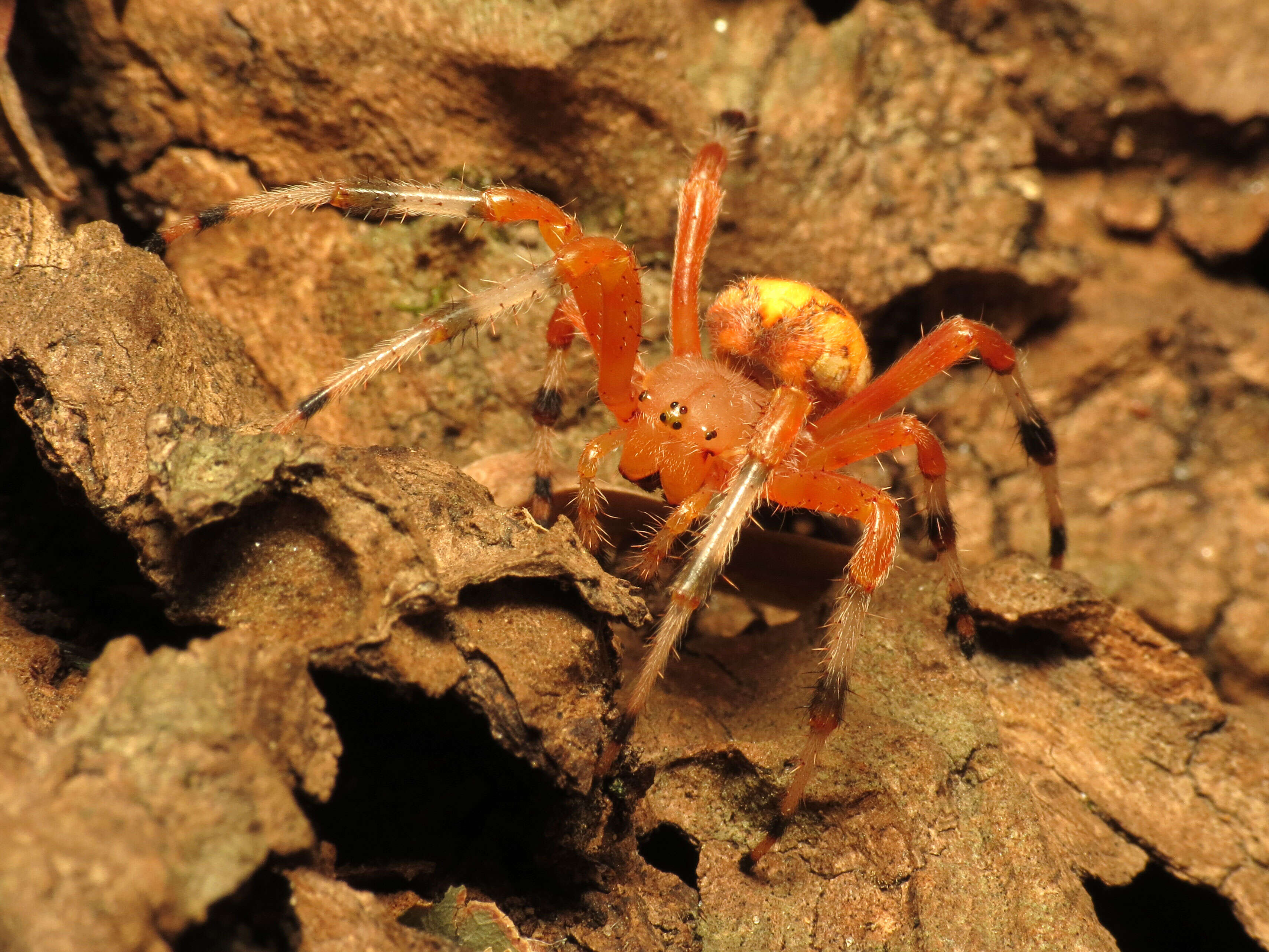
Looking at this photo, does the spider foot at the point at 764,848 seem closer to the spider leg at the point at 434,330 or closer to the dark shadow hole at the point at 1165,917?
the dark shadow hole at the point at 1165,917

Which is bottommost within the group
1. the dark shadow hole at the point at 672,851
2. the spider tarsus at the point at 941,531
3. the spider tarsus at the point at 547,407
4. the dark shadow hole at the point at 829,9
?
the dark shadow hole at the point at 672,851

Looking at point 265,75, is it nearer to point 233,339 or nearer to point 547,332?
point 233,339

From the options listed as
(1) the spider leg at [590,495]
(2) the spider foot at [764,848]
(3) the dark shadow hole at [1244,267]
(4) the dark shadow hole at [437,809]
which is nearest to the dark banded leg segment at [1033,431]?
(1) the spider leg at [590,495]

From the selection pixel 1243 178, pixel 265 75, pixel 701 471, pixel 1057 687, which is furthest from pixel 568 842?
pixel 1243 178

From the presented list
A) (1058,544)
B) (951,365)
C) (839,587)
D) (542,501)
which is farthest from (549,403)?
(1058,544)

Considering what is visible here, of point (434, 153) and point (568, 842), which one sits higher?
point (434, 153)

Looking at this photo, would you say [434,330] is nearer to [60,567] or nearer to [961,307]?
[60,567]
